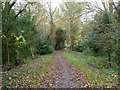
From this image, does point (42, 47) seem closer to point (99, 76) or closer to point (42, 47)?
point (42, 47)

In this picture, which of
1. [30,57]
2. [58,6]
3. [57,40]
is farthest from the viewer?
[57,40]

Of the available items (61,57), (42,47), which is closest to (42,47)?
(42,47)

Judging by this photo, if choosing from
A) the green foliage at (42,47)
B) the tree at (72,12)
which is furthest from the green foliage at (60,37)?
the green foliage at (42,47)

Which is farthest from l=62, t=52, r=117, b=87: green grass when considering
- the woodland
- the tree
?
the tree

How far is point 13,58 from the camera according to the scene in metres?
8.07

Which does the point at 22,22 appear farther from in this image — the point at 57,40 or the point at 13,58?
the point at 57,40

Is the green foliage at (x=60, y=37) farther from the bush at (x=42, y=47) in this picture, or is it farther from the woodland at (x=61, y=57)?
the bush at (x=42, y=47)

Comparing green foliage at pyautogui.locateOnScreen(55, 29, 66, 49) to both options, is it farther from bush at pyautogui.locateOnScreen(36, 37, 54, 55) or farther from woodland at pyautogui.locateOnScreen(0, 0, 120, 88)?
bush at pyautogui.locateOnScreen(36, 37, 54, 55)

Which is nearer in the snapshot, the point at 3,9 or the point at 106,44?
the point at 3,9

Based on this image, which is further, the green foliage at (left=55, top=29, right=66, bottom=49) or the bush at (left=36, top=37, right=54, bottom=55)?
the green foliage at (left=55, top=29, right=66, bottom=49)

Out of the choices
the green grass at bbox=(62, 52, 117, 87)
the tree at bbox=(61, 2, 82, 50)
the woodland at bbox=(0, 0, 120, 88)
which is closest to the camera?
the green grass at bbox=(62, 52, 117, 87)

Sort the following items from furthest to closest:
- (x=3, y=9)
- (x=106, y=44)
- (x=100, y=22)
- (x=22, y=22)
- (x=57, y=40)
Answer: (x=57, y=40), (x=22, y=22), (x=100, y=22), (x=106, y=44), (x=3, y=9)

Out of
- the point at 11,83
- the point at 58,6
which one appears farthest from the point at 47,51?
the point at 11,83

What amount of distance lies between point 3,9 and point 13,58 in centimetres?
365
